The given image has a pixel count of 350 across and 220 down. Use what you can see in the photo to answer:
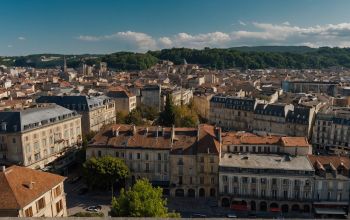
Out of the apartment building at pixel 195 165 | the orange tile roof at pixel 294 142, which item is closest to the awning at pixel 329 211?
the orange tile roof at pixel 294 142

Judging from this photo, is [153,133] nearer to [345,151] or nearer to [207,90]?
[345,151]

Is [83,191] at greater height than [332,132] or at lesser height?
lesser

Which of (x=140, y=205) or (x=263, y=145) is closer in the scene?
(x=140, y=205)

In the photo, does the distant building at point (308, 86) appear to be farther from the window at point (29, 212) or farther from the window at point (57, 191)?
the window at point (29, 212)

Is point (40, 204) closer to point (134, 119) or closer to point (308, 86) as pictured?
point (134, 119)

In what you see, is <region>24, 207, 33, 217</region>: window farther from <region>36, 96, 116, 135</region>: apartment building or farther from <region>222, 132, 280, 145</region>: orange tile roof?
<region>36, 96, 116, 135</region>: apartment building

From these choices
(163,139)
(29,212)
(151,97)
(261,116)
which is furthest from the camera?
(151,97)

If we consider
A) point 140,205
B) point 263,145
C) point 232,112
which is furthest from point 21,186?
point 232,112

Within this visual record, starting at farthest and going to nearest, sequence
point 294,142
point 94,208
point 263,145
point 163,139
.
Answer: point 263,145, point 294,142, point 163,139, point 94,208
